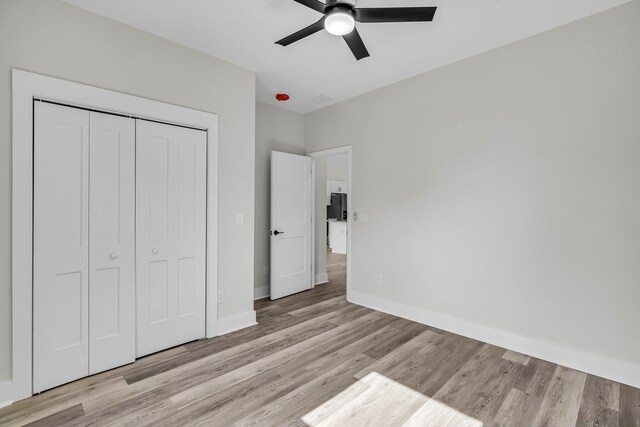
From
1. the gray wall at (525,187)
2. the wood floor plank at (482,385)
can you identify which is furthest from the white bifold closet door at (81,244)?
the gray wall at (525,187)

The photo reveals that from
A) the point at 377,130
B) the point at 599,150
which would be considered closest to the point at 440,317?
the point at 599,150

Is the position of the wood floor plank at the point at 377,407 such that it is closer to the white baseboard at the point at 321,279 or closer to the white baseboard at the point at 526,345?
the white baseboard at the point at 526,345

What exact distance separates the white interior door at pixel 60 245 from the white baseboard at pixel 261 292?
214 centimetres

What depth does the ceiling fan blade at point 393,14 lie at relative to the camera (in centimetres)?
183

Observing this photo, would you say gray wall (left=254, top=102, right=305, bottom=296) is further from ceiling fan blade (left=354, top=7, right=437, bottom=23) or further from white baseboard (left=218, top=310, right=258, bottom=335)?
ceiling fan blade (left=354, top=7, right=437, bottom=23)

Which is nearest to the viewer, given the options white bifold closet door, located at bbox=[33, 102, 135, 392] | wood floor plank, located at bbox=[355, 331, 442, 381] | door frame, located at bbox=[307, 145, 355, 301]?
white bifold closet door, located at bbox=[33, 102, 135, 392]

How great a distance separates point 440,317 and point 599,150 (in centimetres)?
203

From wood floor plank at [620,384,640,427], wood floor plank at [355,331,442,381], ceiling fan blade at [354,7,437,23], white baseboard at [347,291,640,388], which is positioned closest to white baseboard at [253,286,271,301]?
white baseboard at [347,291,640,388]

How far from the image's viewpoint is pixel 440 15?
2.34 meters

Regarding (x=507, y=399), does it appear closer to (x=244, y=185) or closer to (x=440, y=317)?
(x=440, y=317)

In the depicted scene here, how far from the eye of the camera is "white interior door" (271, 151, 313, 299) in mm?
4223

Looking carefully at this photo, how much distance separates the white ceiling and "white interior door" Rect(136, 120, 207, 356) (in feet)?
2.73

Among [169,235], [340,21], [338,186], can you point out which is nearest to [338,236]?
[338,186]

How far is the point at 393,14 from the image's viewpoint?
1.87 meters
